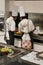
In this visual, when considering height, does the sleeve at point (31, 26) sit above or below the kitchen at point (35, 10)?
below

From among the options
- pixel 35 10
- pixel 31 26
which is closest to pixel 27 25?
pixel 31 26

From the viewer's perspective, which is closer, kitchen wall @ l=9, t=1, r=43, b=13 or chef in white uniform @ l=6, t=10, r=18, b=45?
kitchen wall @ l=9, t=1, r=43, b=13

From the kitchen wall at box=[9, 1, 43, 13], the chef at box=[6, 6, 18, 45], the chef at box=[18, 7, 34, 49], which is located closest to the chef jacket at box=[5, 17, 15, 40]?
the chef at box=[6, 6, 18, 45]

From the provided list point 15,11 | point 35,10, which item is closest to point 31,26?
point 35,10

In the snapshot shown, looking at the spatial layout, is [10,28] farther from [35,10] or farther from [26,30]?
[35,10]

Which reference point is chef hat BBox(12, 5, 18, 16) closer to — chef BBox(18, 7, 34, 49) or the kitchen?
the kitchen

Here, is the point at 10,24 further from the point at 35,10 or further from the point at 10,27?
the point at 35,10

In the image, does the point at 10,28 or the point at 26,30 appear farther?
the point at 10,28

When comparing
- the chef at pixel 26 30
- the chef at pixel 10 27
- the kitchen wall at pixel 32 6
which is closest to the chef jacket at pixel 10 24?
the chef at pixel 10 27

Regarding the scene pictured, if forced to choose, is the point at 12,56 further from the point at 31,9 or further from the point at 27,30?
the point at 31,9

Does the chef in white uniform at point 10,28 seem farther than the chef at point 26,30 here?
Yes

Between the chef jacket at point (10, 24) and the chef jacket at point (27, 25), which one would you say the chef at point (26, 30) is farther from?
the chef jacket at point (10, 24)

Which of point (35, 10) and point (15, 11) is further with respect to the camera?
point (15, 11)

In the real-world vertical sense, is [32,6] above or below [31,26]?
above
